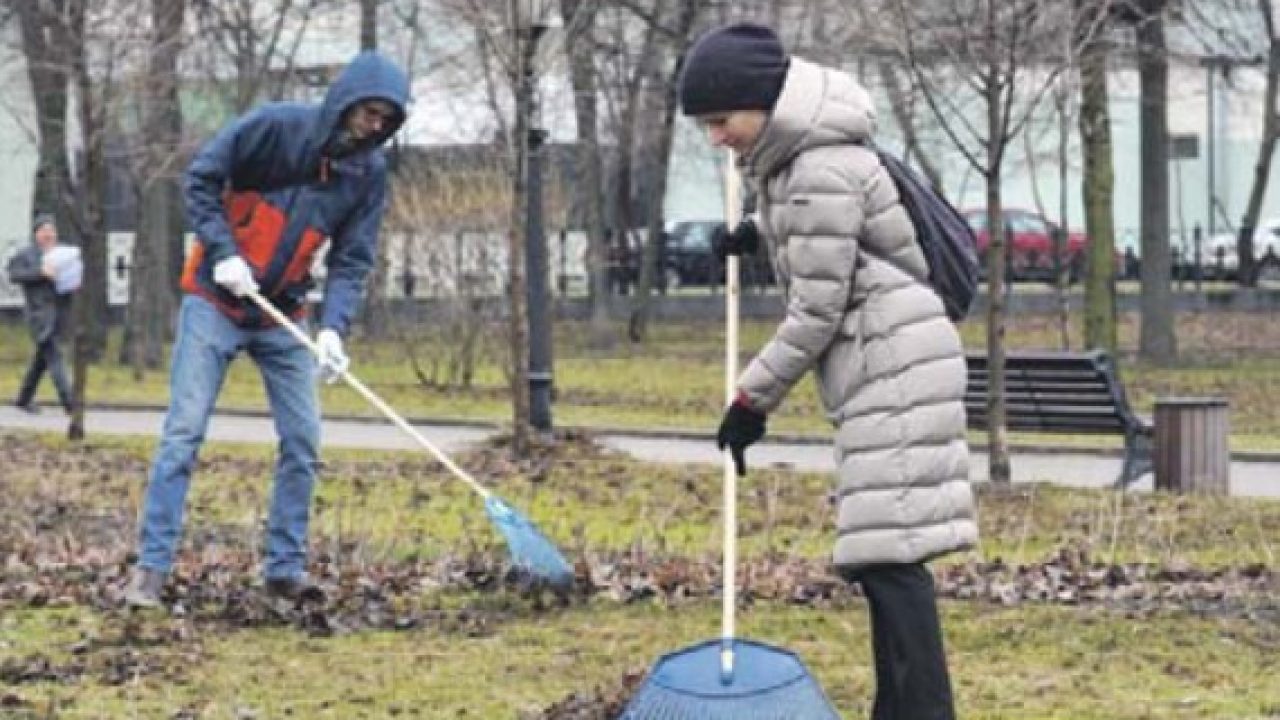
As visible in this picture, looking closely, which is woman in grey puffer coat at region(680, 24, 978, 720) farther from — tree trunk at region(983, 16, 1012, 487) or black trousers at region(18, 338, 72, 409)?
black trousers at region(18, 338, 72, 409)

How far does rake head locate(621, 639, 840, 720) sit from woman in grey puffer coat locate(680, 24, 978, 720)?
8.8 inches

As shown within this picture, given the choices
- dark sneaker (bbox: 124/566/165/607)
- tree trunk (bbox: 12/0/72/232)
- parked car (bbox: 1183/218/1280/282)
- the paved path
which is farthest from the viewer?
parked car (bbox: 1183/218/1280/282)

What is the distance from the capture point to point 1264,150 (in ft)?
120

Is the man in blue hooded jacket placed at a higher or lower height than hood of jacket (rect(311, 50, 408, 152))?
lower

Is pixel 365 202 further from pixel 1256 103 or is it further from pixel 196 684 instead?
pixel 1256 103

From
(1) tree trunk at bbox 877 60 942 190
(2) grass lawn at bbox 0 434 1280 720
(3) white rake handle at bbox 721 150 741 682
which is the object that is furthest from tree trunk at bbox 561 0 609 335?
(3) white rake handle at bbox 721 150 741 682

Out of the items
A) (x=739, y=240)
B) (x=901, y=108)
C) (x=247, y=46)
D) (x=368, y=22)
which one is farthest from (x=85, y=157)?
(x=368, y=22)

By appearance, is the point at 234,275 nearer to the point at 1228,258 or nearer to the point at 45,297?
the point at 45,297

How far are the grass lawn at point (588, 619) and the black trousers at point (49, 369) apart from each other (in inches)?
370

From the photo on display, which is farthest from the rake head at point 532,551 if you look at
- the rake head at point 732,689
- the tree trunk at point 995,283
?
the tree trunk at point 995,283

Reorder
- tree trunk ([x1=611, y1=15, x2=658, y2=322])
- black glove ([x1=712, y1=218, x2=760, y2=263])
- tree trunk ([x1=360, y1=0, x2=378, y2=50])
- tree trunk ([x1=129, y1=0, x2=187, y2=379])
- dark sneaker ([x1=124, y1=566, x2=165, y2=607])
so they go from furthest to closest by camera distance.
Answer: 1. tree trunk ([x1=611, y1=15, x2=658, y2=322])
2. tree trunk ([x1=360, y1=0, x2=378, y2=50])
3. tree trunk ([x1=129, y1=0, x2=187, y2=379])
4. dark sneaker ([x1=124, y1=566, x2=165, y2=607])
5. black glove ([x1=712, y1=218, x2=760, y2=263])

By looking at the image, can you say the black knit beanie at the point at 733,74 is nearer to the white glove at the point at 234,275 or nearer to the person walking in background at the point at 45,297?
the white glove at the point at 234,275

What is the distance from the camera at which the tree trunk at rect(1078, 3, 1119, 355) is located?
2495 cm

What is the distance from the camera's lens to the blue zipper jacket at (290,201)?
29.4ft
